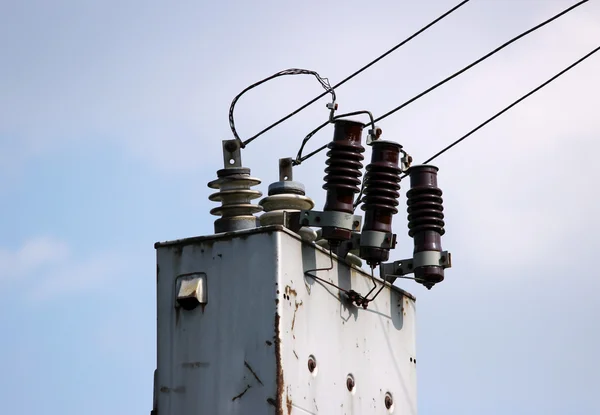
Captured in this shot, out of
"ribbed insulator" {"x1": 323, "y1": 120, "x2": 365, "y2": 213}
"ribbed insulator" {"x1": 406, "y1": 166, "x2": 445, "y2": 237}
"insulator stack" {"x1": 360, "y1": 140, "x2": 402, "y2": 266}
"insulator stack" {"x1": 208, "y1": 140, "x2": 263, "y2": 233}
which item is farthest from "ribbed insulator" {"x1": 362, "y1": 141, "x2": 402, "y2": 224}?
"insulator stack" {"x1": 208, "y1": 140, "x2": 263, "y2": 233}

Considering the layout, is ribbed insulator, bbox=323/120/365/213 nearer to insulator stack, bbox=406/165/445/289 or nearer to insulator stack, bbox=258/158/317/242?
insulator stack, bbox=258/158/317/242

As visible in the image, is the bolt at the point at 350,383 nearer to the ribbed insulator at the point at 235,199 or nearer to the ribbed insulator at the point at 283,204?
the ribbed insulator at the point at 283,204

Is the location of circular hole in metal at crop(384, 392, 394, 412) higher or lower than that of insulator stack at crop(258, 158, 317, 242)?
lower

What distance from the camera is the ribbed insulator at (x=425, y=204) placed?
12.8 metres

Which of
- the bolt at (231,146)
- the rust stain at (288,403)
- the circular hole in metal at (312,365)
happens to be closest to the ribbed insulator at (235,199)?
the bolt at (231,146)

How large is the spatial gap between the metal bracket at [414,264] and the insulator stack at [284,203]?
3.01 ft

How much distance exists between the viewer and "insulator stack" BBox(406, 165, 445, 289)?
12.8 m

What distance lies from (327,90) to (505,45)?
5.44 ft

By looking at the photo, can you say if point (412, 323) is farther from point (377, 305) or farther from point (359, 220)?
point (359, 220)

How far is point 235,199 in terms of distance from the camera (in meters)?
12.2

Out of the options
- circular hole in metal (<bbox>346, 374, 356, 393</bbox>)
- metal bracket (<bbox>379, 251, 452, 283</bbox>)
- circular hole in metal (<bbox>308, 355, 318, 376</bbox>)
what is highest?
metal bracket (<bbox>379, 251, 452, 283</bbox>)

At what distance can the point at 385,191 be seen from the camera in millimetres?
12266

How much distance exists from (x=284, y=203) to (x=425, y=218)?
4.09 feet

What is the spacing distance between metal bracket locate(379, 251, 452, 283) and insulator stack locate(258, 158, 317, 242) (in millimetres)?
916
